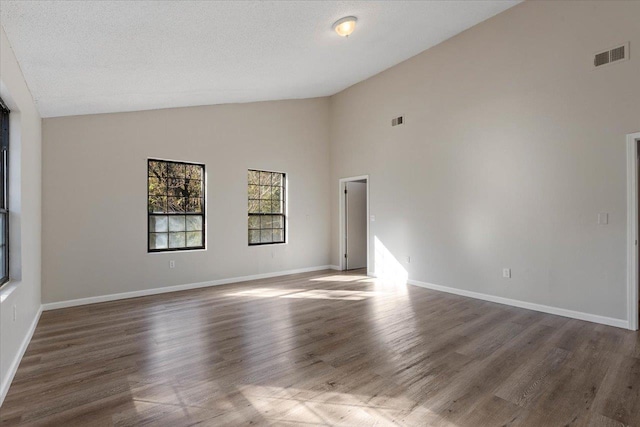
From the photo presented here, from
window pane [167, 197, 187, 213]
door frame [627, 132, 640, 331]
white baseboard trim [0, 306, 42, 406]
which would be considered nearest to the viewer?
white baseboard trim [0, 306, 42, 406]

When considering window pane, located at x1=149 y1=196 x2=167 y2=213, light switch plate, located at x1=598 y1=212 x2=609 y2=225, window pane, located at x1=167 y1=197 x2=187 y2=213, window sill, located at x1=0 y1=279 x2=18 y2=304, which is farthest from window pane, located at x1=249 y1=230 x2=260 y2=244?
light switch plate, located at x1=598 y1=212 x2=609 y2=225

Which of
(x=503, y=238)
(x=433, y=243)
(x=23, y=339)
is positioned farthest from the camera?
(x=433, y=243)

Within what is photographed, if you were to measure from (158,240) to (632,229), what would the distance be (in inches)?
235

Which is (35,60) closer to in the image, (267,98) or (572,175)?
(267,98)

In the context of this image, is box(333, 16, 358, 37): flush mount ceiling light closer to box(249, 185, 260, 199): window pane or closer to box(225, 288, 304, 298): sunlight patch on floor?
box(249, 185, 260, 199): window pane

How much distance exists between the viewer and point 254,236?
6.13 meters

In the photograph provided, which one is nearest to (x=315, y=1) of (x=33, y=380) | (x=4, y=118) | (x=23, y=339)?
(x=4, y=118)

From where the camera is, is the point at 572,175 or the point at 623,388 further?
the point at 572,175

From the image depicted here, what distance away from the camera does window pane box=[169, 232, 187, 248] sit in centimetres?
516

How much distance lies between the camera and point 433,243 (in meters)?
5.17

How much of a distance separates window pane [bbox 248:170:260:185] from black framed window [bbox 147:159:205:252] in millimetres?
888

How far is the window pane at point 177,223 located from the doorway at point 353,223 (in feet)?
10.5

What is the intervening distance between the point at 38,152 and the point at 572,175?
623cm

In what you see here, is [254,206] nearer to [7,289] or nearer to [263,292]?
[263,292]
